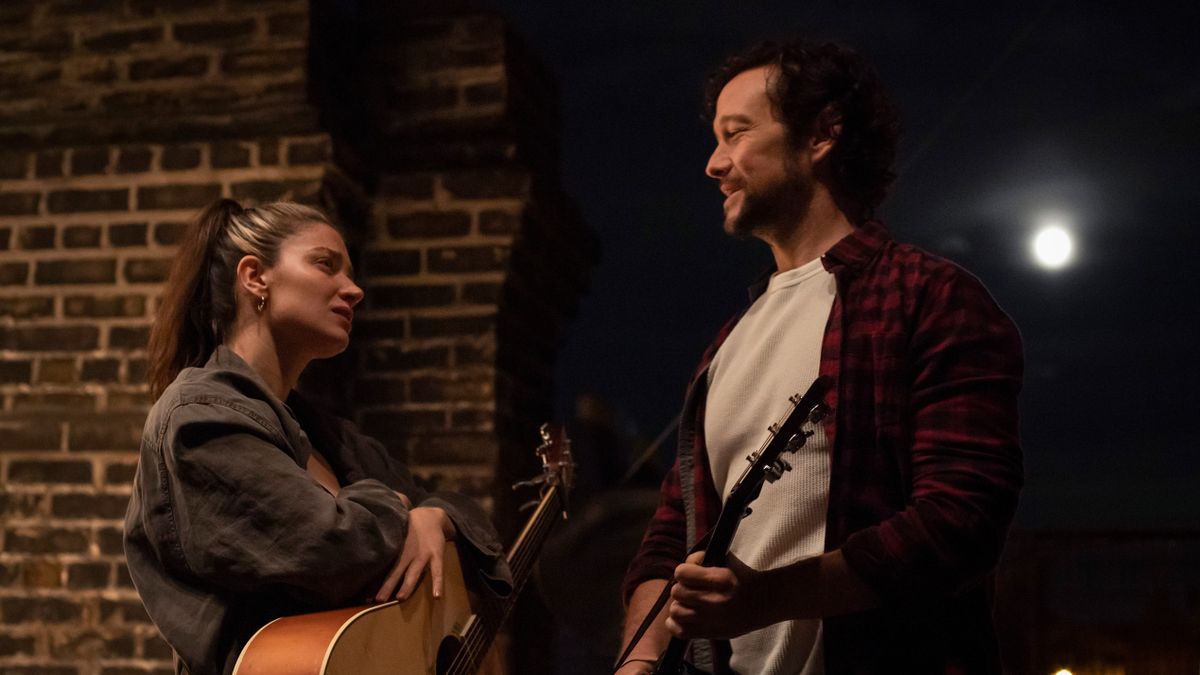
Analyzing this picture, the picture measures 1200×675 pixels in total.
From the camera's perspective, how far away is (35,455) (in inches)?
139

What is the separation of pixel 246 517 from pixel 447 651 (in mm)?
542

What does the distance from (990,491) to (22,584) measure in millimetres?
2973

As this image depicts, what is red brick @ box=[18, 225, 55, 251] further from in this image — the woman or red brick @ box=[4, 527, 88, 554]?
the woman

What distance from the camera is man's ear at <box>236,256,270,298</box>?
233 cm

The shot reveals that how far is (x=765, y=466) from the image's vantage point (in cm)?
174

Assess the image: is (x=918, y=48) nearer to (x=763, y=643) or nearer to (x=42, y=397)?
(x=42, y=397)

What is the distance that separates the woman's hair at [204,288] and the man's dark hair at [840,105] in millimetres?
1022

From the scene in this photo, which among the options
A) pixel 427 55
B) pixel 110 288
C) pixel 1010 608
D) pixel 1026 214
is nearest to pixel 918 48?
pixel 1026 214

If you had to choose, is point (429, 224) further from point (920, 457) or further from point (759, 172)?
point (920, 457)

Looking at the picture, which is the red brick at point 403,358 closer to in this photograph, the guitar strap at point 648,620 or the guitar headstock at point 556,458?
the guitar headstock at point 556,458

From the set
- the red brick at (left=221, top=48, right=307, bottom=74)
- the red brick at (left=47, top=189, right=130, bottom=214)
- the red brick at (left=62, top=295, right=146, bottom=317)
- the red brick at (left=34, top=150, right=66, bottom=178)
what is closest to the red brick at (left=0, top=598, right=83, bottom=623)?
the red brick at (left=62, top=295, right=146, bottom=317)

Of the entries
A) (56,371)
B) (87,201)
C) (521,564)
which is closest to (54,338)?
(56,371)

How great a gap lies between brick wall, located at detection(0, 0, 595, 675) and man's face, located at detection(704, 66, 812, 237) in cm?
153

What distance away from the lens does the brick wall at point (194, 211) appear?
137 inches
